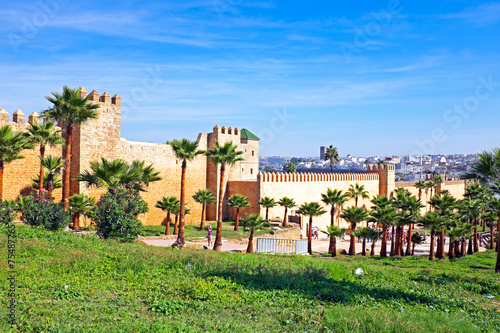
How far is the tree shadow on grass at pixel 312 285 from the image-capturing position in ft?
23.7

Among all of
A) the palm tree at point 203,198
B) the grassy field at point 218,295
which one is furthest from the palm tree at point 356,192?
the grassy field at point 218,295

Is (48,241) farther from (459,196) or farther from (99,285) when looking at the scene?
(459,196)

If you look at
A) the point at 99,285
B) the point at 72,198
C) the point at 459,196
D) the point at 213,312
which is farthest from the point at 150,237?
the point at 459,196

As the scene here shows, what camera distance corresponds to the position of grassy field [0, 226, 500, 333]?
5355 millimetres

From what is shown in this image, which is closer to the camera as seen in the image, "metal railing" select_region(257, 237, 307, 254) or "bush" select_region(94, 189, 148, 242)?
"bush" select_region(94, 189, 148, 242)

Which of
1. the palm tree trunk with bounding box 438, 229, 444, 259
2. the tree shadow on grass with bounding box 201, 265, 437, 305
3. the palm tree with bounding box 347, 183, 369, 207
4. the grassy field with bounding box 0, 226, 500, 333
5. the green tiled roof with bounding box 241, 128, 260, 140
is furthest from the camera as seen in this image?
the palm tree with bounding box 347, 183, 369, 207

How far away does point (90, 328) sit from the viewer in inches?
189

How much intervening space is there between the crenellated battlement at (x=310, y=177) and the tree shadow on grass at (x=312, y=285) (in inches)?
756

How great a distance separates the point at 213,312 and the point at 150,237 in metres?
14.0

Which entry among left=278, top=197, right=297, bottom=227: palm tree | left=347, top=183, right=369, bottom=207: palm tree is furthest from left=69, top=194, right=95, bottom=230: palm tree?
left=347, top=183, right=369, bottom=207: palm tree

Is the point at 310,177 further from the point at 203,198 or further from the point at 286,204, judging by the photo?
the point at 203,198

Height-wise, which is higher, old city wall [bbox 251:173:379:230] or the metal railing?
old city wall [bbox 251:173:379:230]

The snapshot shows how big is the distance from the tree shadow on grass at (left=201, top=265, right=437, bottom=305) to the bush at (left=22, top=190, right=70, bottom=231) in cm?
697

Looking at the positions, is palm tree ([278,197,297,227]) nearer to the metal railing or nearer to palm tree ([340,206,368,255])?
palm tree ([340,206,368,255])
